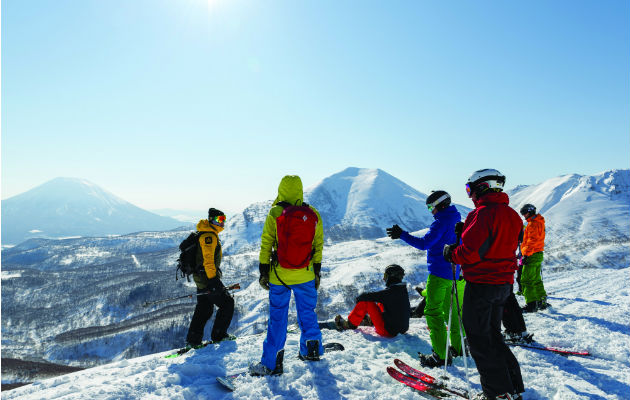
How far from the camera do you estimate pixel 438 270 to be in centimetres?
607

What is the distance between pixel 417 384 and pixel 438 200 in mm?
3243

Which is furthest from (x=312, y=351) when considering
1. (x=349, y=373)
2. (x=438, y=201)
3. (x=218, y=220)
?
(x=218, y=220)

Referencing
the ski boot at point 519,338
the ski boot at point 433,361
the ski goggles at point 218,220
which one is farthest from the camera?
the ski goggles at point 218,220

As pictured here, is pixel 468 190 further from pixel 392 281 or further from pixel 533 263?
pixel 533 263

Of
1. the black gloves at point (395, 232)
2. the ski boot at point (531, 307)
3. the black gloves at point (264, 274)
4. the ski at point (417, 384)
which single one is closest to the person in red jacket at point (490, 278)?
the ski at point (417, 384)

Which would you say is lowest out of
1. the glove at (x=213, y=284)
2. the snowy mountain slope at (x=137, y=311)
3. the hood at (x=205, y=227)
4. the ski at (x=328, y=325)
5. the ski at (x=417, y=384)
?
the snowy mountain slope at (x=137, y=311)

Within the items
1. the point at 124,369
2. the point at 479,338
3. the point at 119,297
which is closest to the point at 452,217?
the point at 479,338

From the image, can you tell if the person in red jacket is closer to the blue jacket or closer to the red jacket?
the red jacket

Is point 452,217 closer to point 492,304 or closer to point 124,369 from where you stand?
point 492,304

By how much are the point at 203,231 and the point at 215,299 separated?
1.77 metres

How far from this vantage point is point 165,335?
121875 mm

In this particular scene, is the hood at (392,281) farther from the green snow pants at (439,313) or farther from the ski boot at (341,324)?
the ski boot at (341,324)

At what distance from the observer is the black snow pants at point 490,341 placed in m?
4.05

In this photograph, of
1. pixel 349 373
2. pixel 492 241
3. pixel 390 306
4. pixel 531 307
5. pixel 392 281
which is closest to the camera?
pixel 492 241
